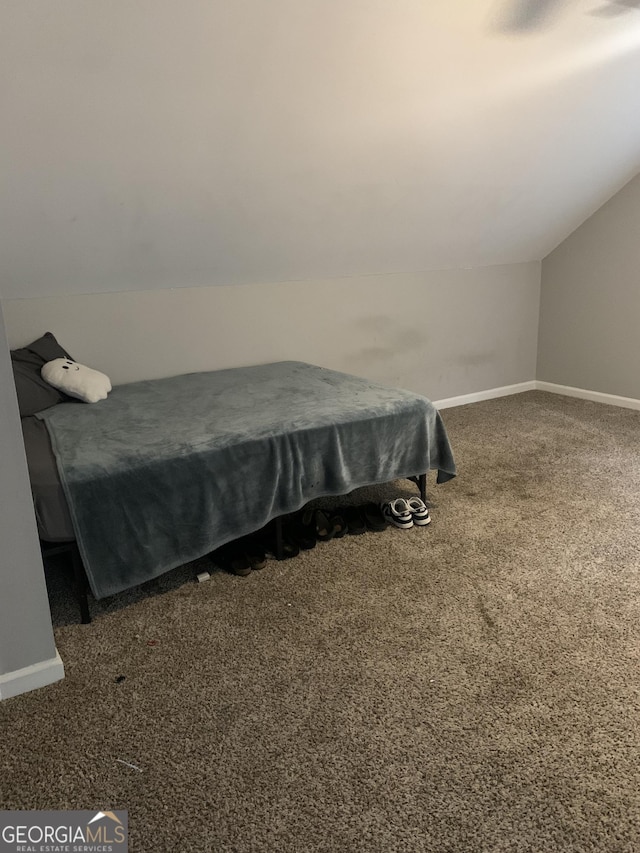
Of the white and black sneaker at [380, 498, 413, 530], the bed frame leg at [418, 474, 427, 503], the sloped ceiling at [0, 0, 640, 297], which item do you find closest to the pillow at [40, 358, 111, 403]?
the sloped ceiling at [0, 0, 640, 297]

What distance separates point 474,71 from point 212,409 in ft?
5.75

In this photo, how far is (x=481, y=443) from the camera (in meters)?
3.77

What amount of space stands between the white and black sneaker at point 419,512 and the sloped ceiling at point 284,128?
1.51m

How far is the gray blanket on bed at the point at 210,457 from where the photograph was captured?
211 cm

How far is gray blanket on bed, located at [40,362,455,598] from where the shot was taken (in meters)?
2.11

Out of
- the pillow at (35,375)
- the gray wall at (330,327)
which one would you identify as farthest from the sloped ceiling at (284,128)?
the pillow at (35,375)

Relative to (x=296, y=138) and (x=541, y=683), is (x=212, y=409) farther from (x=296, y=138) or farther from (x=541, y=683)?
(x=541, y=683)

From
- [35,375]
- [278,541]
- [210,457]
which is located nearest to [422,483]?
[278,541]

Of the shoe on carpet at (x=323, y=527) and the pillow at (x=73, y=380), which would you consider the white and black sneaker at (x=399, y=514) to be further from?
the pillow at (x=73, y=380)

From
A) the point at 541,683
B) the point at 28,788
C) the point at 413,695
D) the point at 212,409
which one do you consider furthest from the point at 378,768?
the point at 212,409

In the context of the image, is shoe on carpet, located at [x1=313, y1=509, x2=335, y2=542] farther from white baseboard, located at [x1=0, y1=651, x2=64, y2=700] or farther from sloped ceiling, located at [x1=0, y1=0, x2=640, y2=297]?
sloped ceiling, located at [x1=0, y1=0, x2=640, y2=297]

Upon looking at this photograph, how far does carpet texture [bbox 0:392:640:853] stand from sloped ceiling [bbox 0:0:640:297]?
1.50 meters

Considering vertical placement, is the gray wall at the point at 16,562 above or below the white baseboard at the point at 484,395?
above

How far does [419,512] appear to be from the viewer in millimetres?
2764
